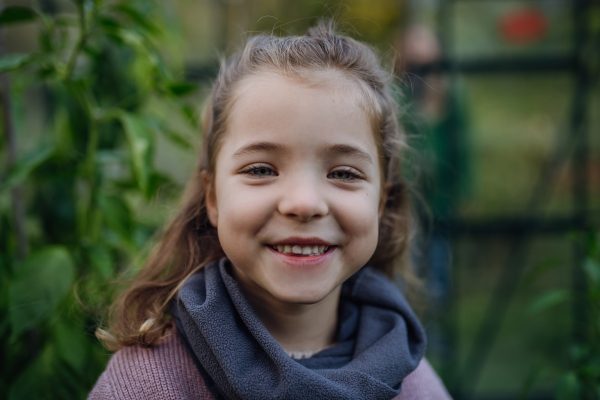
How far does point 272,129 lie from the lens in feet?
3.08

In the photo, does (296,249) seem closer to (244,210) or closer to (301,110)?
(244,210)

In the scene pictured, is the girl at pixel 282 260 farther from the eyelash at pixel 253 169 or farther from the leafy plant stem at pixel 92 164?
the leafy plant stem at pixel 92 164

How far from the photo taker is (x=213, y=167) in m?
1.12

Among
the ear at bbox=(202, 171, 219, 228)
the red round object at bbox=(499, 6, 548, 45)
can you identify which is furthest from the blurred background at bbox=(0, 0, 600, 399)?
the ear at bbox=(202, 171, 219, 228)

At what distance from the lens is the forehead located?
3.05 feet

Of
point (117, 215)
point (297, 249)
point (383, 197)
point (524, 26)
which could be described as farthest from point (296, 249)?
point (524, 26)

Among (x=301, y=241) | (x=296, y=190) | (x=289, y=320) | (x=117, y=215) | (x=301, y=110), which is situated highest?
(x=301, y=110)

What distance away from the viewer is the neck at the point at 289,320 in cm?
108

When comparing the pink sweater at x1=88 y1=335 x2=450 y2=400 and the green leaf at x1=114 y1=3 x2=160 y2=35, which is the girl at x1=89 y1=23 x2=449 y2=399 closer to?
the pink sweater at x1=88 y1=335 x2=450 y2=400

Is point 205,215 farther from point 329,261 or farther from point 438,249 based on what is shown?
point 438,249

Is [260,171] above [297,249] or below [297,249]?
above

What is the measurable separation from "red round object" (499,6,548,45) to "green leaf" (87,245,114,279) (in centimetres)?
227

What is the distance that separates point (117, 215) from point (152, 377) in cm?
50

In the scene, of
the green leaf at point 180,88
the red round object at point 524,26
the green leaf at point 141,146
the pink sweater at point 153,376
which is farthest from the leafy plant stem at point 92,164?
the red round object at point 524,26
